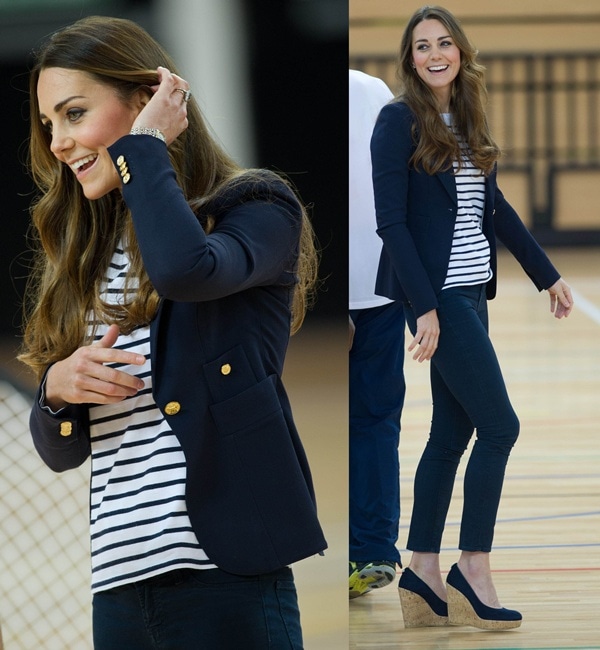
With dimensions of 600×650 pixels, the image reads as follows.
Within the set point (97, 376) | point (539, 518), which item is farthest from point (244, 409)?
point (539, 518)

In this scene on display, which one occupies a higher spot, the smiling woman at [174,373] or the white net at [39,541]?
the smiling woman at [174,373]

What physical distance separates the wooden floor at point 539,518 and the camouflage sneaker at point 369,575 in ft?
0.15

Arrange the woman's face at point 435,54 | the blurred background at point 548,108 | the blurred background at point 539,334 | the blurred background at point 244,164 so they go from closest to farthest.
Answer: the blurred background at point 244,164 → the woman's face at point 435,54 → the blurred background at point 539,334 → the blurred background at point 548,108

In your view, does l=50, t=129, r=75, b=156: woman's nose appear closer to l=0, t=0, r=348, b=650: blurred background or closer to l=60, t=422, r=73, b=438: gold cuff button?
l=60, t=422, r=73, b=438: gold cuff button

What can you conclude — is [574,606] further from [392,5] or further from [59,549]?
[392,5]

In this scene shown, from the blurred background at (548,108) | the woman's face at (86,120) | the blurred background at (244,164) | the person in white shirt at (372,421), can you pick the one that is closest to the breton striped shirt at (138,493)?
the woman's face at (86,120)

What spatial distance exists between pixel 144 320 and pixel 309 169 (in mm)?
683

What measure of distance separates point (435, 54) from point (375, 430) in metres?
1.03

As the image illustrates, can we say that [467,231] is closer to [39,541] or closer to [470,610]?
[470,610]

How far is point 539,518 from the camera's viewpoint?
3943mm

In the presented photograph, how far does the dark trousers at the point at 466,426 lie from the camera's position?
2891mm

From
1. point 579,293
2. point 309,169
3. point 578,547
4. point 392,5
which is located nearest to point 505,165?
point 579,293

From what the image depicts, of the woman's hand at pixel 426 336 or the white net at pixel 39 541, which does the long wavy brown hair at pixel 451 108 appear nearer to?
the woman's hand at pixel 426 336

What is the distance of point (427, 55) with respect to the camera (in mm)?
2891
